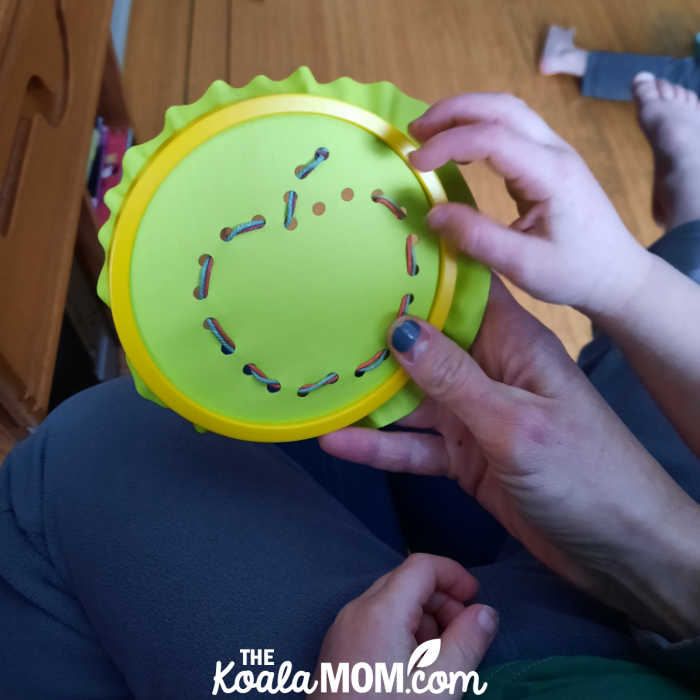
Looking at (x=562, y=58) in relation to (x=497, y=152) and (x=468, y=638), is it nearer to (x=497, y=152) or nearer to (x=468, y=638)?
(x=497, y=152)

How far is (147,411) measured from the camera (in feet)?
1.67

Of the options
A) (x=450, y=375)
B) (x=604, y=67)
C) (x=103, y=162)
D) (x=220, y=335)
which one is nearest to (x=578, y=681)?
(x=450, y=375)

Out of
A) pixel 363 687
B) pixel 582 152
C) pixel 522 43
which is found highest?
pixel 522 43

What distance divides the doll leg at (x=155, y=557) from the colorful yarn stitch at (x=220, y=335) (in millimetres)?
117

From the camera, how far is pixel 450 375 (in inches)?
15.5

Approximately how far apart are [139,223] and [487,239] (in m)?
0.22

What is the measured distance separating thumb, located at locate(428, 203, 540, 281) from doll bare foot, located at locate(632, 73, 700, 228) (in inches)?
21.7

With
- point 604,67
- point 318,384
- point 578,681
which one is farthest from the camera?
point 604,67

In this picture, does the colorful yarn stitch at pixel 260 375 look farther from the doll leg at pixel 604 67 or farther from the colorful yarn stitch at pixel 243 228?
the doll leg at pixel 604 67

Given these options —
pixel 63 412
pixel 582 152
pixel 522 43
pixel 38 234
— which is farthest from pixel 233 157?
pixel 522 43

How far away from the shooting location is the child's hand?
14.7 inches

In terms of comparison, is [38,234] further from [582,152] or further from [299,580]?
[582,152]

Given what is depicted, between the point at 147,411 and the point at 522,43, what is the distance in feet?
3.74

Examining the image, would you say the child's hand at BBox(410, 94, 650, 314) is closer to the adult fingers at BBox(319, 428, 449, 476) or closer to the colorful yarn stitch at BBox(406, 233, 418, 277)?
the colorful yarn stitch at BBox(406, 233, 418, 277)
